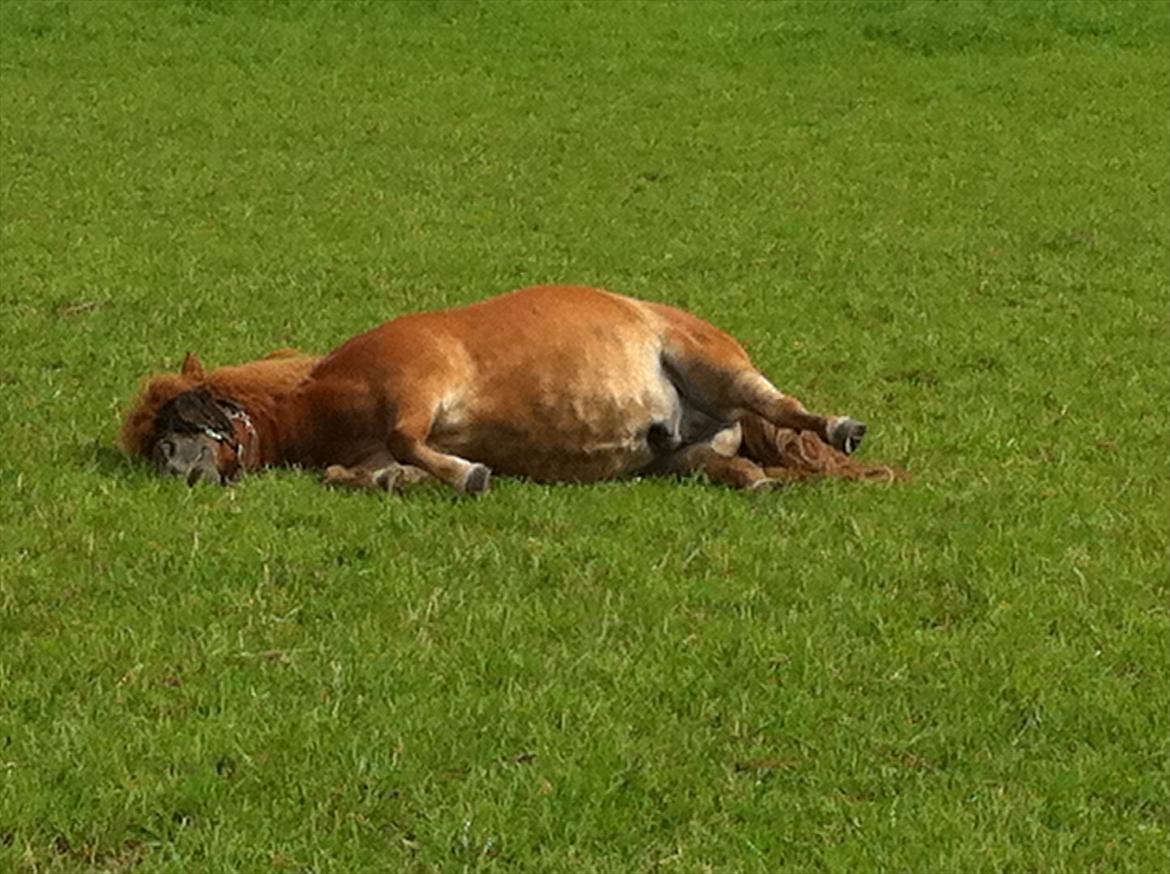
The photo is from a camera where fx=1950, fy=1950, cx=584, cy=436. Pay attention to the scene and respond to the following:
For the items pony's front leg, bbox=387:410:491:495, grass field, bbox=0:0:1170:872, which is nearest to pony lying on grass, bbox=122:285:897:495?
pony's front leg, bbox=387:410:491:495

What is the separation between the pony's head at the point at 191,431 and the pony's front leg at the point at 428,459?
0.76 meters

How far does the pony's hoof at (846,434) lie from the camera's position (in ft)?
31.3

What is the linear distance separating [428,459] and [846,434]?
206cm

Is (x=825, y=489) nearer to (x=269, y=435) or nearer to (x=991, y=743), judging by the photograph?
(x=269, y=435)

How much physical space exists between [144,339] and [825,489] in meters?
6.22

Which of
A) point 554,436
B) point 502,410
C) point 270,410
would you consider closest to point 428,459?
point 502,410

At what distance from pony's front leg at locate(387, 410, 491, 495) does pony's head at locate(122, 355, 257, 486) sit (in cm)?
76

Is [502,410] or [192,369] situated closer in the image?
[502,410]

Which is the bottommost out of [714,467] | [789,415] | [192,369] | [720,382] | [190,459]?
[714,467]

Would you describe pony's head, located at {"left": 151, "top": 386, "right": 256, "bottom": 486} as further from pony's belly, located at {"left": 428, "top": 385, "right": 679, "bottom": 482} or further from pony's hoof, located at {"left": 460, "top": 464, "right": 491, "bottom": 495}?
pony's hoof, located at {"left": 460, "top": 464, "right": 491, "bottom": 495}

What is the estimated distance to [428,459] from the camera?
915 cm

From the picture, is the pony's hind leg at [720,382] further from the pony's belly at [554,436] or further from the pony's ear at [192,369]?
the pony's ear at [192,369]

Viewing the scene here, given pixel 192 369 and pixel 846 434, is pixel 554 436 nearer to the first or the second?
pixel 846 434

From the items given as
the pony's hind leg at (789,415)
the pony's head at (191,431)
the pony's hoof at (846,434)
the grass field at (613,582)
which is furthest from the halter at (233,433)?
the pony's hoof at (846,434)
